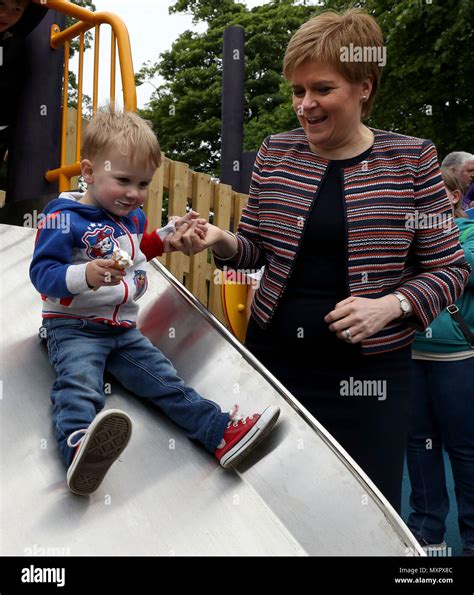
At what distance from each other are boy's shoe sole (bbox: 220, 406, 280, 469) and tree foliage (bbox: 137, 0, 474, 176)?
7.57 metres

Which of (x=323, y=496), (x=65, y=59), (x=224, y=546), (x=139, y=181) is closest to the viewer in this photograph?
(x=224, y=546)

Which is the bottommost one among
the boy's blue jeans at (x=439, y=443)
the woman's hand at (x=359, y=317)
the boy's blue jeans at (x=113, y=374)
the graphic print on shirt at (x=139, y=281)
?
the boy's blue jeans at (x=439, y=443)

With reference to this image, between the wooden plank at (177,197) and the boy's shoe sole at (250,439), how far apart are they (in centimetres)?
344

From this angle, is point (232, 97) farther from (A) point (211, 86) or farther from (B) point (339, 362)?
(A) point (211, 86)

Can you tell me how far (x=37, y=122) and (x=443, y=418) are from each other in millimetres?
2728

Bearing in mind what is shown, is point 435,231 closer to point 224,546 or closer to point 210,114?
point 224,546

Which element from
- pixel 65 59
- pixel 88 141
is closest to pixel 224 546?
pixel 88 141

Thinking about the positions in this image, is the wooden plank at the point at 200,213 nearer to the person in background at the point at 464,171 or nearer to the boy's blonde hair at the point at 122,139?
the person in background at the point at 464,171

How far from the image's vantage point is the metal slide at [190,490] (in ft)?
5.40

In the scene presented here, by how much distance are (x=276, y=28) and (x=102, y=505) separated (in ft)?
75.7

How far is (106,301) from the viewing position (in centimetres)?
212

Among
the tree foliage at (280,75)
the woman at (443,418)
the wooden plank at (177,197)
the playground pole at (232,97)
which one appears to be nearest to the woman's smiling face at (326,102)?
the woman at (443,418)

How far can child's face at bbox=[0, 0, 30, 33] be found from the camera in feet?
10.6

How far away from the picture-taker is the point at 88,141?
7.07 ft
